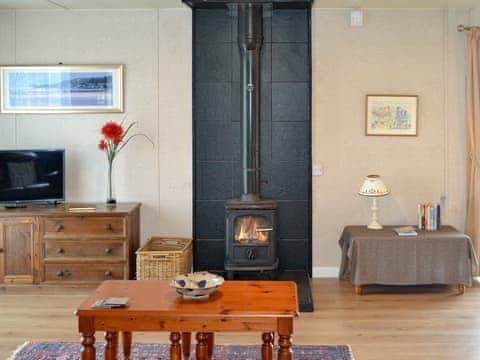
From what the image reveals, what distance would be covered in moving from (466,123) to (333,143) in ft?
4.22

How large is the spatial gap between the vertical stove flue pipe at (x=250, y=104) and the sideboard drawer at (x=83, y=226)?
1.17 m

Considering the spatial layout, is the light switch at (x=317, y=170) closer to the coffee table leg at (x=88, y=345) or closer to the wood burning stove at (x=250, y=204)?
the wood burning stove at (x=250, y=204)

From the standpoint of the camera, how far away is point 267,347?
3.10 metres

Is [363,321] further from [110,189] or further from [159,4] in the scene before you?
[159,4]

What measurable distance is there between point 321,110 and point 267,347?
299cm

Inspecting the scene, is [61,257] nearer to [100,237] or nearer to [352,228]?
[100,237]

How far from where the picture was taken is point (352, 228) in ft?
17.6

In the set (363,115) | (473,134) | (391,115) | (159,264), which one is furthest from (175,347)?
(473,134)

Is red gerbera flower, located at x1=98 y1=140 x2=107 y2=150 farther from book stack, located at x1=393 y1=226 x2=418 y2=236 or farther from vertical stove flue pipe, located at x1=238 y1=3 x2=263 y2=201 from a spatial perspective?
book stack, located at x1=393 y1=226 x2=418 y2=236

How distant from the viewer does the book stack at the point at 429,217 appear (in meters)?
5.25

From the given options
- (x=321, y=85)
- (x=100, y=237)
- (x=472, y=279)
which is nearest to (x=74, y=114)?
(x=100, y=237)

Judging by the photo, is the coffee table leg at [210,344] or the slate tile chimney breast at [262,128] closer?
the coffee table leg at [210,344]

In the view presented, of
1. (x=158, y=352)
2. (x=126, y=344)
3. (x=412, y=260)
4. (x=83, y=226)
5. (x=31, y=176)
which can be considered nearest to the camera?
(x=126, y=344)

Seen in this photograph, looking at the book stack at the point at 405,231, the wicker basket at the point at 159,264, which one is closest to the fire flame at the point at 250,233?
the wicker basket at the point at 159,264
